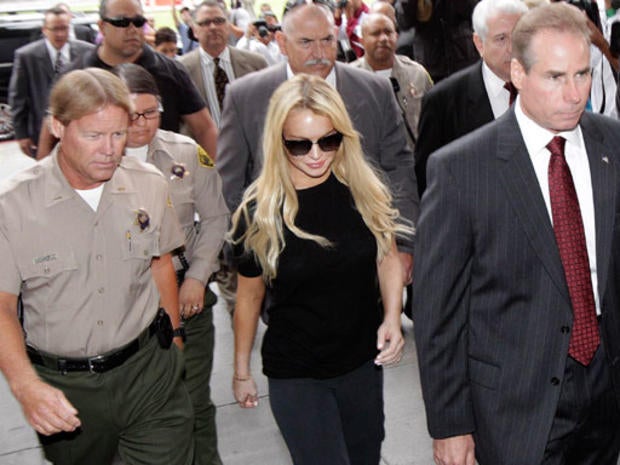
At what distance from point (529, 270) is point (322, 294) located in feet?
2.71

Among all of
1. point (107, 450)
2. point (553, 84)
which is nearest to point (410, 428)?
point (107, 450)

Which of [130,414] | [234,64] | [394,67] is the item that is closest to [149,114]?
[130,414]

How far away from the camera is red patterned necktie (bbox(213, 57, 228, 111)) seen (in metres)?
6.75

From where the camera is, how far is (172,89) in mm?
5414

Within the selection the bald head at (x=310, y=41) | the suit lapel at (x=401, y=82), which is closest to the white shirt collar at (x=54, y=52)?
the suit lapel at (x=401, y=82)

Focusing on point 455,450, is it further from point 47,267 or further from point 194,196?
point 194,196

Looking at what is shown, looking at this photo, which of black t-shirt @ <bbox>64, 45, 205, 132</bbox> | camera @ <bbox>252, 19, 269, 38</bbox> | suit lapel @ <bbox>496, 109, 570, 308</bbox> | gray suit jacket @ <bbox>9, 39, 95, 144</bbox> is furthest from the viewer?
camera @ <bbox>252, 19, 269, 38</bbox>

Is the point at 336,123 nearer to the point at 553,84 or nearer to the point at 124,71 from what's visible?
the point at 553,84

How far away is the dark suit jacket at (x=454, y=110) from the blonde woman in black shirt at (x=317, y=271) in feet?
4.38

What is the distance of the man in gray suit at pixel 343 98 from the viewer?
15.0 feet

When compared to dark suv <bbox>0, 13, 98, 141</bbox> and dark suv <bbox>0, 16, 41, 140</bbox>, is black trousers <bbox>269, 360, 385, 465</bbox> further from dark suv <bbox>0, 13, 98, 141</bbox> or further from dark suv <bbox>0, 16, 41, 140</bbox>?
dark suv <bbox>0, 16, 41, 140</bbox>

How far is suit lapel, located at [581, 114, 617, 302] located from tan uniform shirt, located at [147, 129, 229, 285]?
193 cm

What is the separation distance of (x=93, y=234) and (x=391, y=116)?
6.29 ft

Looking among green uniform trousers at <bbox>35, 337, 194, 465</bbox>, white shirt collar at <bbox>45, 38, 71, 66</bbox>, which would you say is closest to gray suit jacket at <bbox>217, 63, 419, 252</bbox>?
green uniform trousers at <bbox>35, 337, 194, 465</bbox>
